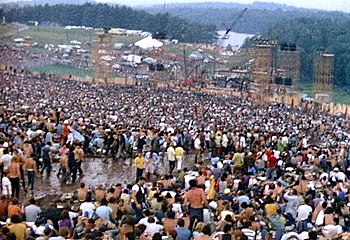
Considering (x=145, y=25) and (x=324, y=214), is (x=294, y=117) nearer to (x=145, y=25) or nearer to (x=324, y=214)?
(x=324, y=214)

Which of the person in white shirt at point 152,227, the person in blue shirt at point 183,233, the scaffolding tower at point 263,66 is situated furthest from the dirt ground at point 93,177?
the scaffolding tower at point 263,66

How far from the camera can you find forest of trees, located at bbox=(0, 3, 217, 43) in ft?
389

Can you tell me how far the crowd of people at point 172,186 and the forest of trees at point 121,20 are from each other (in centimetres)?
9701

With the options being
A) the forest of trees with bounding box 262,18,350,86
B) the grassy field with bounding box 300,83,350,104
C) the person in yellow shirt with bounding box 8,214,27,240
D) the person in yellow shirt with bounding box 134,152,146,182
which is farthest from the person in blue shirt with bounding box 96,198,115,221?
the forest of trees with bounding box 262,18,350,86

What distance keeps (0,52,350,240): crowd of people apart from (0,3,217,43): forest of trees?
97011 mm

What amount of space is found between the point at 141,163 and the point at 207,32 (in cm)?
11107

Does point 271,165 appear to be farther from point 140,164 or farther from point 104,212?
point 104,212

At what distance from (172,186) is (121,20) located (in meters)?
111

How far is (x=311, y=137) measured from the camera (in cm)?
3266

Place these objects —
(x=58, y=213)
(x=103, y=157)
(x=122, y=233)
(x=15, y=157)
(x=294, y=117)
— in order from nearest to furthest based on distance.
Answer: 1. (x=122, y=233)
2. (x=58, y=213)
3. (x=15, y=157)
4. (x=103, y=157)
5. (x=294, y=117)

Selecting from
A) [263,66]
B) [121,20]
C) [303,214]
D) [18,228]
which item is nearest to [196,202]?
[303,214]

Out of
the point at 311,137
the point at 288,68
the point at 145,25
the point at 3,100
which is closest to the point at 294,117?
the point at 311,137

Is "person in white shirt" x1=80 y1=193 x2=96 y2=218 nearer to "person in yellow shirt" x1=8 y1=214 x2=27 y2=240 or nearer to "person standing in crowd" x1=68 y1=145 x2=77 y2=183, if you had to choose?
"person in yellow shirt" x1=8 y1=214 x2=27 y2=240

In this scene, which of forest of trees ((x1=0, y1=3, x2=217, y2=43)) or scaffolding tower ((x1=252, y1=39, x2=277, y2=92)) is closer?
scaffolding tower ((x1=252, y1=39, x2=277, y2=92))
